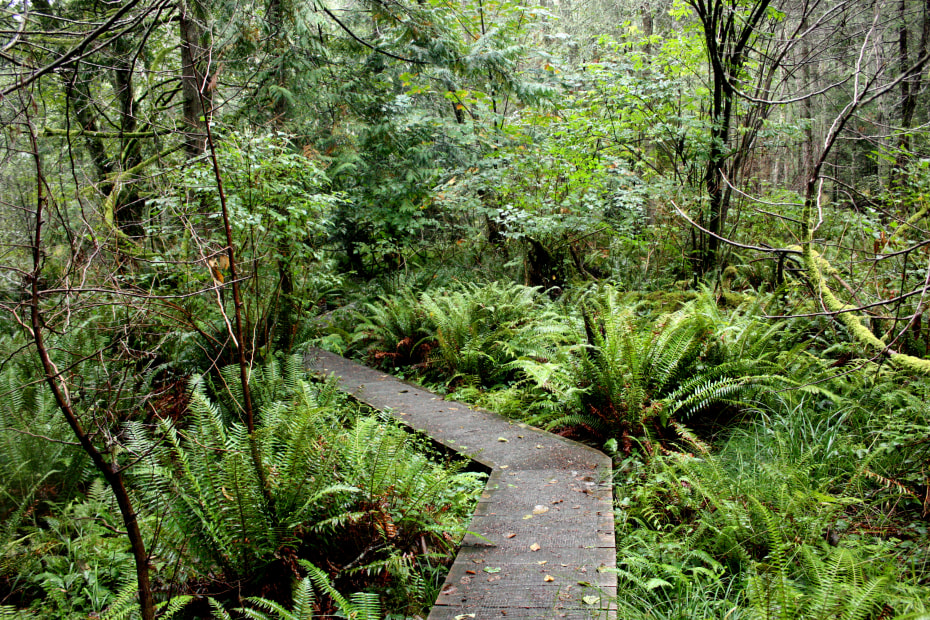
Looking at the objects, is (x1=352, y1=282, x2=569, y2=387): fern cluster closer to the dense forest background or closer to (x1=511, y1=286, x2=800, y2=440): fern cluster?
the dense forest background

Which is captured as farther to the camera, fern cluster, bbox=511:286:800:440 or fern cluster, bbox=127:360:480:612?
fern cluster, bbox=511:286:800:440

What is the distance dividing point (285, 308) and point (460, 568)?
4182 millimetres

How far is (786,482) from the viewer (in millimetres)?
2992

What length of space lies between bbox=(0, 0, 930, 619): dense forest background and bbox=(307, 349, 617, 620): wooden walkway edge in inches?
6.6

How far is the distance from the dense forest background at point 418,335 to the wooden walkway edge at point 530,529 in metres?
0.17

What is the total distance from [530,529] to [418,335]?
428 cm

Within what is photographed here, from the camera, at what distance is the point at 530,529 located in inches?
114

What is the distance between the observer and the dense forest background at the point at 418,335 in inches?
96.4

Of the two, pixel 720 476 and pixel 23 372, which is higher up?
pixel 23 372

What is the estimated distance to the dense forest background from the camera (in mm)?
2449

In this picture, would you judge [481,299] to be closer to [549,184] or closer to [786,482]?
[549,184]

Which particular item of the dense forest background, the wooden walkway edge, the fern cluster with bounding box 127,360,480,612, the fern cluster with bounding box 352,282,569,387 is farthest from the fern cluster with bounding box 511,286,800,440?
the fern cluster with bounding box 127,360,480,612

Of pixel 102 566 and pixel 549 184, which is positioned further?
pixel 549 184

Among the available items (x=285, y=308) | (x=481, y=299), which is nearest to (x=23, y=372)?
(x=285, y=308)
